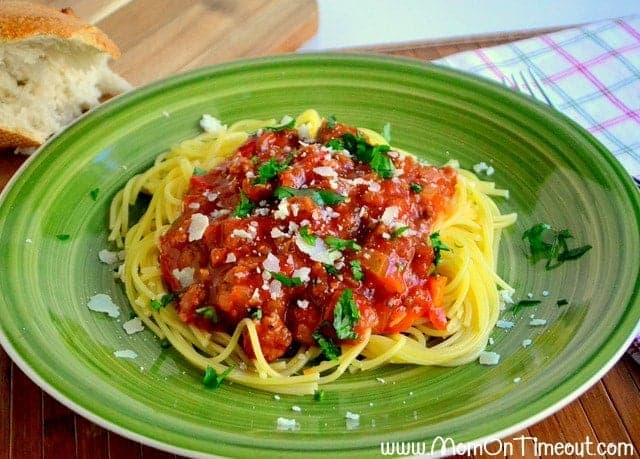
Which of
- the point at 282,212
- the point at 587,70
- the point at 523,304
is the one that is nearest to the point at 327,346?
the point at 282,212

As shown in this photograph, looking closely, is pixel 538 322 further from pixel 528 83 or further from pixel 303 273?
pixel 528 83

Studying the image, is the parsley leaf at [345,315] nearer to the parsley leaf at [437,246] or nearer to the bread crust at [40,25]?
the parsley leaf at [437,246]

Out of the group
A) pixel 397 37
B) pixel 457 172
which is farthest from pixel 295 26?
pixel 457 172

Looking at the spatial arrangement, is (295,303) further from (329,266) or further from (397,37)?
(397,37)

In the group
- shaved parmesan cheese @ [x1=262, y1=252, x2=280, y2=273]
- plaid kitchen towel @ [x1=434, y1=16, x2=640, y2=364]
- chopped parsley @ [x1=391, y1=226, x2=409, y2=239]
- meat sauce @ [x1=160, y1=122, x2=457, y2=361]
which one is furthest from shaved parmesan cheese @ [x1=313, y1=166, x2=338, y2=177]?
plaid kitchen towel @ [x1=434, y1=16, x2=640, y2=364]

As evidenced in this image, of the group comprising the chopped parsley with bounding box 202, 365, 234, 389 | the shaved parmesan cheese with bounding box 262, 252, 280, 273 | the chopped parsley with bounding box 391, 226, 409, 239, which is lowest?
the chopped parsley with bounding box 202, 365, 234, 389

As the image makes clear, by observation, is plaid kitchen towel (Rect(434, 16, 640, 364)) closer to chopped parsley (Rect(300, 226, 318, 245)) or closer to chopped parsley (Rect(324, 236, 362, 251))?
chopped parsley (Rect(324, 236, 362, 251))

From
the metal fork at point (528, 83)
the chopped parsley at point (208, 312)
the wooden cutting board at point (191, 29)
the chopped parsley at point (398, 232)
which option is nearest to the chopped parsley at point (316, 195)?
the chopped parsley at point (398, 232)
